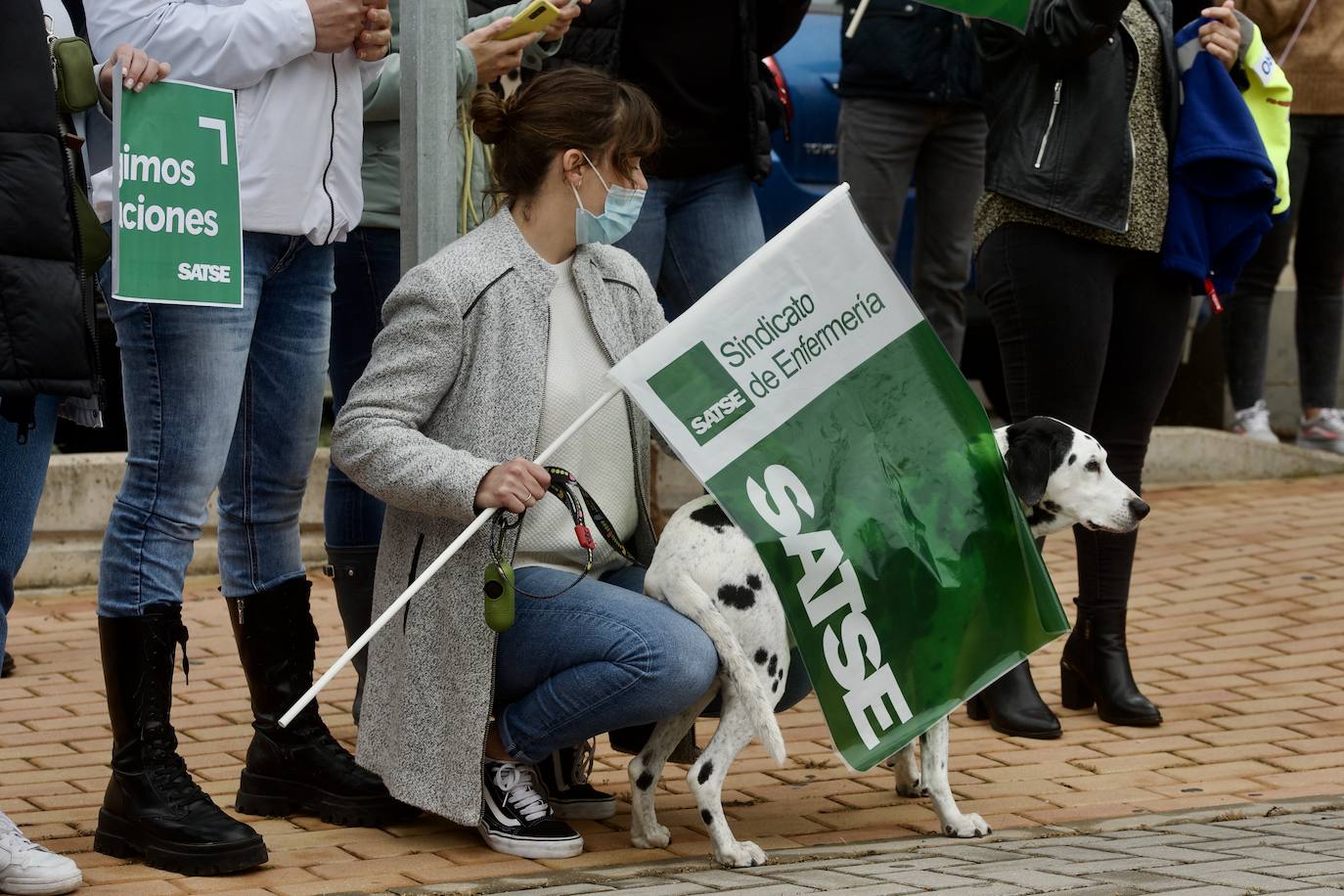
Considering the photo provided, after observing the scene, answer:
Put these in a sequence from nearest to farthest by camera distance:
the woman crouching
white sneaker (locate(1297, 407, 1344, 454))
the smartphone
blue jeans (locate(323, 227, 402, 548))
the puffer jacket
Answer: the puffer jacket, the woman crouching, the smartphone, blue jeans (locate(323, 227, 402, 548)), white sneaker (locate(1297, 407, 1344, 454))

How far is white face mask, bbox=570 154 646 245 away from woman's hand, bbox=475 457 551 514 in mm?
A: 593

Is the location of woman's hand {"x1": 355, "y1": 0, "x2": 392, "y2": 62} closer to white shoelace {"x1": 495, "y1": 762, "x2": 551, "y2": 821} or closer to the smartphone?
the smartphone

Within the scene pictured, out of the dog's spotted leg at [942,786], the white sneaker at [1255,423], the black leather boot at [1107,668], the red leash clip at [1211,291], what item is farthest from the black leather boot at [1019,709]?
the white sneaker at [1255,423]

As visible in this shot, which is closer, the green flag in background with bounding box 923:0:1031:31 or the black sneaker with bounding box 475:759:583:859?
the black sneaker with bounding box 475:759:583:859

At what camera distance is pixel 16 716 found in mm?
5207

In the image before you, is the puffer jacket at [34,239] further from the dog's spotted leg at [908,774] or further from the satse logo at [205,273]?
the dog's spotted leg at [908,774]

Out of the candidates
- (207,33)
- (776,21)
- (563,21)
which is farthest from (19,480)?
(776,21)

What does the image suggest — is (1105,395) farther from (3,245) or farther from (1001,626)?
(3,245)

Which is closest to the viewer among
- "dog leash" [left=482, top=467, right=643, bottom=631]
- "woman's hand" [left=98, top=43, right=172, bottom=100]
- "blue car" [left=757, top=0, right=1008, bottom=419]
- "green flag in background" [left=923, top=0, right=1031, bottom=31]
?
"woman's hand" [left=98, top=43, right=172, bottom=100]

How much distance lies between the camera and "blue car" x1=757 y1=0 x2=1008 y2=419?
7668mm

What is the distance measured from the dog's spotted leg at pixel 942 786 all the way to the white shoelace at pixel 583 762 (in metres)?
0.76

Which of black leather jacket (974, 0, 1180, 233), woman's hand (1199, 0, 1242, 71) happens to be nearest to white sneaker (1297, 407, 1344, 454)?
woman's hand (1199, 0, 1242, 71)

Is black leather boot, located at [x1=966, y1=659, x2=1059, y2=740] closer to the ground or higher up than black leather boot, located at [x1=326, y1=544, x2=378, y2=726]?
closer to the ground

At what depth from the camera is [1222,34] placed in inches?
198
